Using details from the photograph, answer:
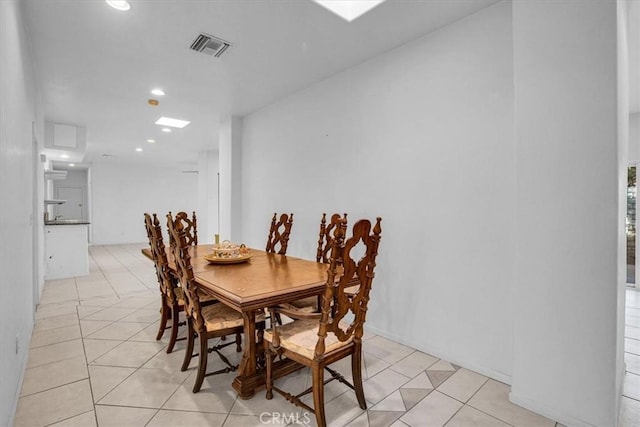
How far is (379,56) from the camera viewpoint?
3.01 m

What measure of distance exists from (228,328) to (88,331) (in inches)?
75.5

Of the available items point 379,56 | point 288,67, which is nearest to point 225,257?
point 288,67

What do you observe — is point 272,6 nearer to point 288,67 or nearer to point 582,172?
point 288,67

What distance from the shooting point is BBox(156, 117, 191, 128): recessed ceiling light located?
5.21 m

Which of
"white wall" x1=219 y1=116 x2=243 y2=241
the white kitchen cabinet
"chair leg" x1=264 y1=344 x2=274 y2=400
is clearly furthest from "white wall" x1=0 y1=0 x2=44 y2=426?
the white kitchen cabinet

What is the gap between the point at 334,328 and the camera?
1628 mm

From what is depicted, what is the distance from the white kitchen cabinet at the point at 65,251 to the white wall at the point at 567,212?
6.40 meters

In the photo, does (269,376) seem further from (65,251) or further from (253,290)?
(65,251)

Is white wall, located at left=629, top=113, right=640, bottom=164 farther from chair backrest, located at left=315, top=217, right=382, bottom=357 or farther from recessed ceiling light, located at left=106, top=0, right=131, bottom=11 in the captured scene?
recessed ceiling light, located at left=106, top=0, right=131, bottom=11

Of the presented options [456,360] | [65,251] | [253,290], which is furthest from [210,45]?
[65,251]

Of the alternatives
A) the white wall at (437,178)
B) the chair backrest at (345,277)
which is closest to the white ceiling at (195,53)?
the white wall at (437,178)

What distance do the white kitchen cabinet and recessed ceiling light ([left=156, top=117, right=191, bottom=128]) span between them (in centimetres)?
226

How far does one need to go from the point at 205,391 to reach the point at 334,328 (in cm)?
107

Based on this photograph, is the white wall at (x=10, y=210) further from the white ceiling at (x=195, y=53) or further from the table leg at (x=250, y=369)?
the table leg at (x=250, y=369)
